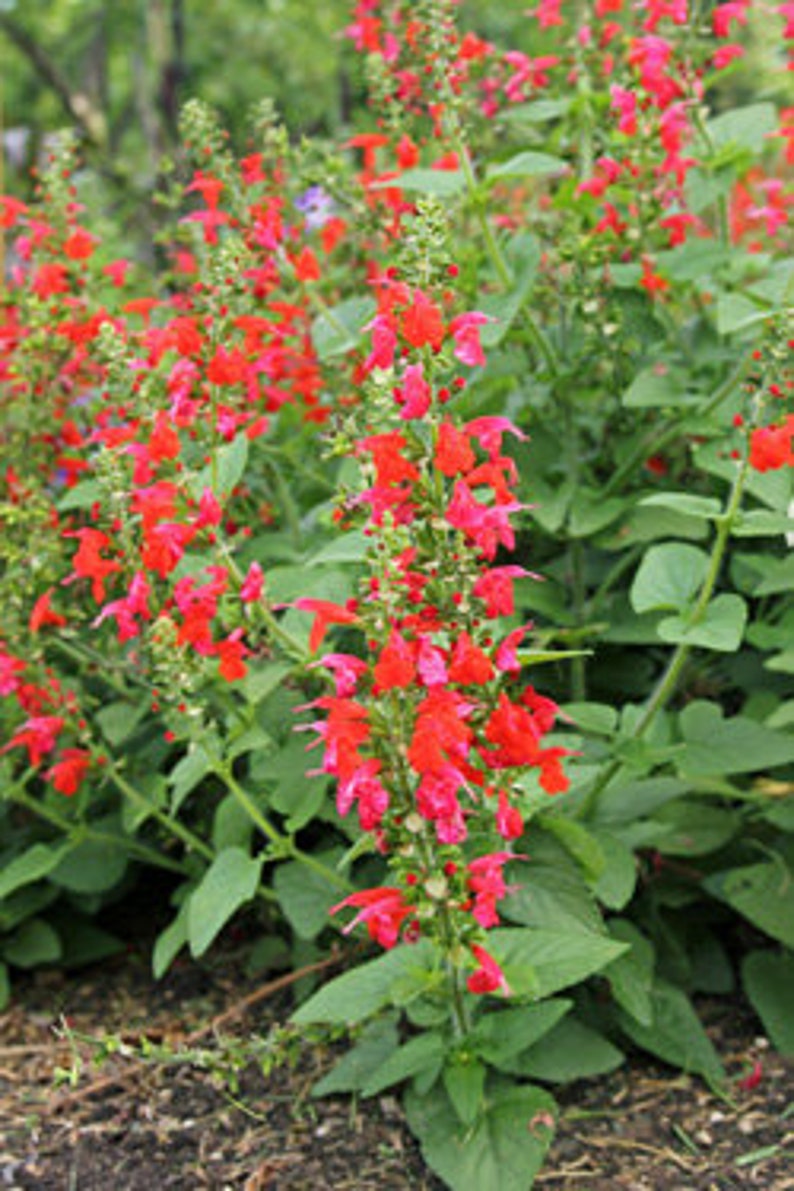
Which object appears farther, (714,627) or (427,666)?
(714,627)

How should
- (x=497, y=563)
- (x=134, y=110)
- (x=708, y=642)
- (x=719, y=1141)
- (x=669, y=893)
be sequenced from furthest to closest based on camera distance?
(x=134, y=110) < (x=497, y=563) < (x=669, y=893) < (x=719, y=1141) < (x=708, y=642)

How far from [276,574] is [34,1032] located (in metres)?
1.32

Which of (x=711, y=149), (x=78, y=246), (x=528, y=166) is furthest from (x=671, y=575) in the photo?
(x=78, y=246)

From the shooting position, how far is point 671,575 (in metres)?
2.58

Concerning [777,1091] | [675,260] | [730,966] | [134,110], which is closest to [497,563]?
[675,260]

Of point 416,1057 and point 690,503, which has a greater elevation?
point 690,503

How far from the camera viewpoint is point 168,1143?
106 inches

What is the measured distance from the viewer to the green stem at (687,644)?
2.40 meters

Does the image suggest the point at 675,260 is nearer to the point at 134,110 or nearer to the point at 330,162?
the point at 330,162

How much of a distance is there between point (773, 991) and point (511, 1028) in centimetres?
89

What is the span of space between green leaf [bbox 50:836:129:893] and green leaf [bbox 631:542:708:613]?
139cm

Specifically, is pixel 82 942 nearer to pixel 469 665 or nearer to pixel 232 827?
pixel 232 827

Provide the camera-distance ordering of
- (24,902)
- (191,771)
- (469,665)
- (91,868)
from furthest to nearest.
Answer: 1. (24,902)
2. (91,868)
3. (191,771)
4. (469,665)

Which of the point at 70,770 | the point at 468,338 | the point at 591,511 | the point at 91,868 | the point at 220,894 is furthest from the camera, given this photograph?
the point at 91,868
